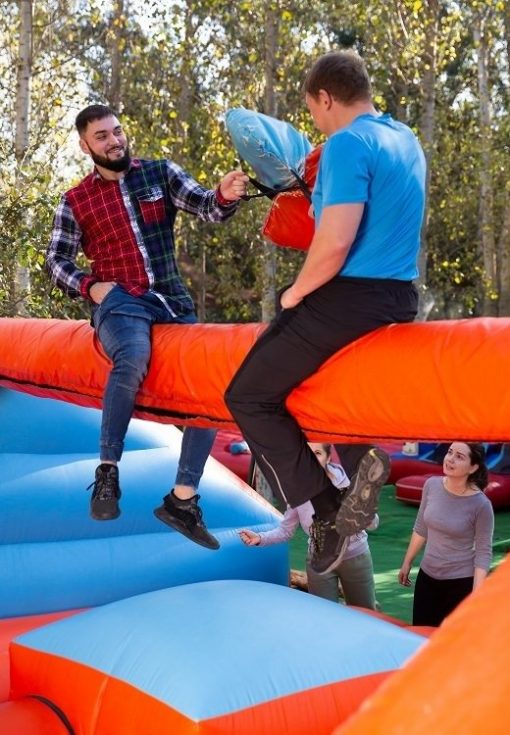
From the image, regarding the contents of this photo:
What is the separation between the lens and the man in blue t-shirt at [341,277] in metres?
2.69

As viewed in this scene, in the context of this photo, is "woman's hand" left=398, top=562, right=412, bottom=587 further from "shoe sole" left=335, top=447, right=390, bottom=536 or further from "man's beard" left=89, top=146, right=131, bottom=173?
"man's beard" left=89, top=146, right=131, bottom=173

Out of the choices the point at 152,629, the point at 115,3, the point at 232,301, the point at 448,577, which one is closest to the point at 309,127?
the point at 115,3

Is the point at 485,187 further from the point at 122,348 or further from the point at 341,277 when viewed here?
the point at 341,277

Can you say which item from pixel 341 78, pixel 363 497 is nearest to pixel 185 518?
pixel 363 497

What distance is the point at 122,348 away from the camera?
3.56 m

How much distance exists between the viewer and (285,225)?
3.29 metres

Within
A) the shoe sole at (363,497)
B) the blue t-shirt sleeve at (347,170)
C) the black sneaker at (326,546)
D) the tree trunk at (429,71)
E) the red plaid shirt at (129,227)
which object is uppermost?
the tree trunk at (429,71)

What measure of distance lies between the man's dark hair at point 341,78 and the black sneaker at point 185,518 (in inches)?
63.8

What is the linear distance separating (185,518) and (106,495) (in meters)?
0.38

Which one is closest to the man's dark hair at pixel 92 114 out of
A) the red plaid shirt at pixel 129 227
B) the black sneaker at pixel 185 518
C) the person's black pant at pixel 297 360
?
the red plaid shirt at pixel 129 227

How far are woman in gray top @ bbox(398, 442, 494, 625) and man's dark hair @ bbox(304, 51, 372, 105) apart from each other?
2.02 meters

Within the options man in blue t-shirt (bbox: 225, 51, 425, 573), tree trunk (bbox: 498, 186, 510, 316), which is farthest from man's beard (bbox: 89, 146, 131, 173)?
tree trunk (bbox: 498, 186, 510, 316)

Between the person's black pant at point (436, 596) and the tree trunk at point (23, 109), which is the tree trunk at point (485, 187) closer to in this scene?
the tree trunk at point (23, 109)

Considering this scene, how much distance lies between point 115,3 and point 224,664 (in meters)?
12.9
